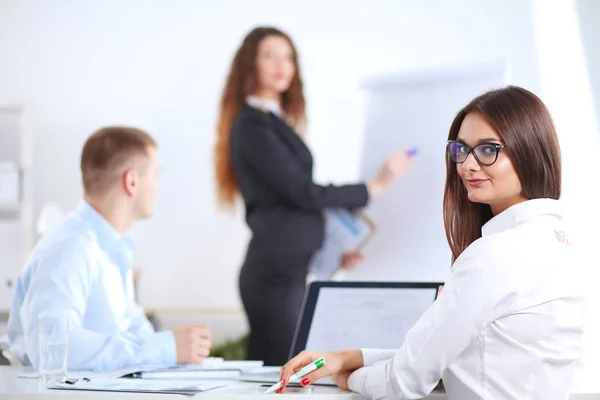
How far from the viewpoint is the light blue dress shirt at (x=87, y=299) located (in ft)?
6.05

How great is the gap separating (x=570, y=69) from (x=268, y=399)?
10.0ft

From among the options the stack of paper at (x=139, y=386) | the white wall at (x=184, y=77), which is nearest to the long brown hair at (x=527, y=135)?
the stack of paper at (x=139, y=386)

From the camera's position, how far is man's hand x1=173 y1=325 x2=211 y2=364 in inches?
74.1

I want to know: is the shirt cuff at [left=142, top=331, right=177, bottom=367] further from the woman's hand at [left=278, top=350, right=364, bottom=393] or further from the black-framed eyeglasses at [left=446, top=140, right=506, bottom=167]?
the black-framed eyeglasses at [left=446, top=140, right=506, bottom=167]

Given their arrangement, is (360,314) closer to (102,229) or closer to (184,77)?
(102,229)

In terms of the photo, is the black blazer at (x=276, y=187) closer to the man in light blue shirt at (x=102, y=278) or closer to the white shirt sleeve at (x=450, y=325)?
the man in light blue shirt at (x=102, y=278)

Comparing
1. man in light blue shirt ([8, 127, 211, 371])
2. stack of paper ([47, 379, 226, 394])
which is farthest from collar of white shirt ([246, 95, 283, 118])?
stack of paper ([47, 379, 226, 394])

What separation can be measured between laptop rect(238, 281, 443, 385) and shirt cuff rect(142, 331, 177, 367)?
22 centimetres

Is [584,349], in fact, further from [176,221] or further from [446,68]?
[176,221]

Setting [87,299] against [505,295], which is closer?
[505,295]

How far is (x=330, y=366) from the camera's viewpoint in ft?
4.95

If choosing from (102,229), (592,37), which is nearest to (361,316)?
(102,229)

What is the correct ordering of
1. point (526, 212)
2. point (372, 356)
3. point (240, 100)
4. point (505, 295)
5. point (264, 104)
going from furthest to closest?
point (240, 100) → point (264, 104) → point (372, 356) → point (526, 212) → point (505, 295)

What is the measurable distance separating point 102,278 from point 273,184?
136 centimetres
